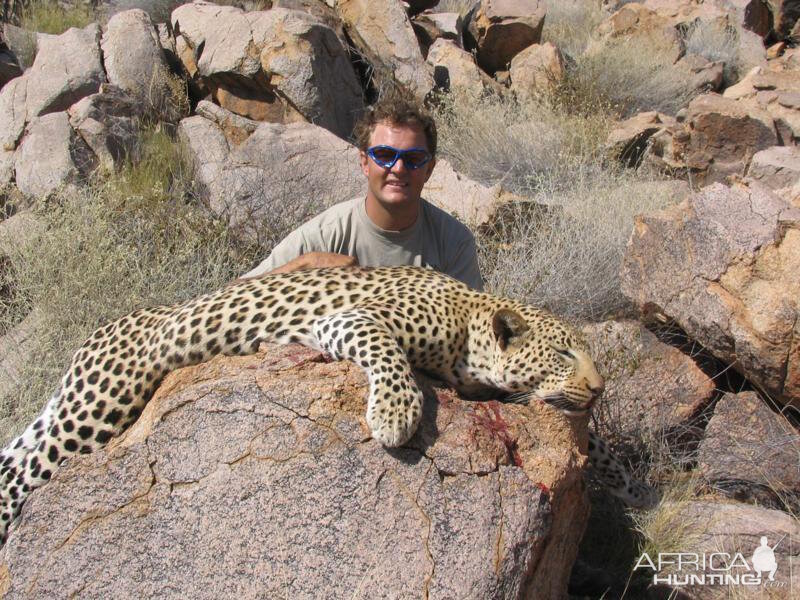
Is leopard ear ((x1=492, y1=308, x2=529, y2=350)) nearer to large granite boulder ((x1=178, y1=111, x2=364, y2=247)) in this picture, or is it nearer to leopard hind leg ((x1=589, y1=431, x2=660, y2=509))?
leopard hind leg ((x1=589, y1=431, x2=660, y2=509))

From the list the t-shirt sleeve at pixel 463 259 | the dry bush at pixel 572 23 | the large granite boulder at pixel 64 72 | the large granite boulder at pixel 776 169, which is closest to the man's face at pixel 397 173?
the t-shirt sleeve at pixel 463 259

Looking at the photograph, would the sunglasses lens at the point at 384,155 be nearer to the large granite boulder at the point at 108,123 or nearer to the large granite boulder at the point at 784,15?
the large granite boulder at the point at 108,123

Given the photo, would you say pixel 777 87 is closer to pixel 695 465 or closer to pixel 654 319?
pixel 654 319

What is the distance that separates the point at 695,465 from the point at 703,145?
271 inches

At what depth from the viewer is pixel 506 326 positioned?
4223mm

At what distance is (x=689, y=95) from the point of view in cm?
1520

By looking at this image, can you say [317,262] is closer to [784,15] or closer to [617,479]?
[617,479]

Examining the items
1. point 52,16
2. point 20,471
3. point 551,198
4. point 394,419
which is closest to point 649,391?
point 394,419

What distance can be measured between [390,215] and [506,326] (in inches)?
61.6

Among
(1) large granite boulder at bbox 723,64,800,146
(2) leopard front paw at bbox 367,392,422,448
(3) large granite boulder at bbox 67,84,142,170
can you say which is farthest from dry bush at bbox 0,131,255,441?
(1) large granite boulder at bbox 723,64,800,146

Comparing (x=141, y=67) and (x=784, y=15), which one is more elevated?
(x=141, y=67)

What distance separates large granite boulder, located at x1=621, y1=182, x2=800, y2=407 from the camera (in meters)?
5.45

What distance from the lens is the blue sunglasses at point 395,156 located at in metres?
5.14

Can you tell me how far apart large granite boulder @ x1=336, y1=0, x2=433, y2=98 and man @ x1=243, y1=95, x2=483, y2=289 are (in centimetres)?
774
